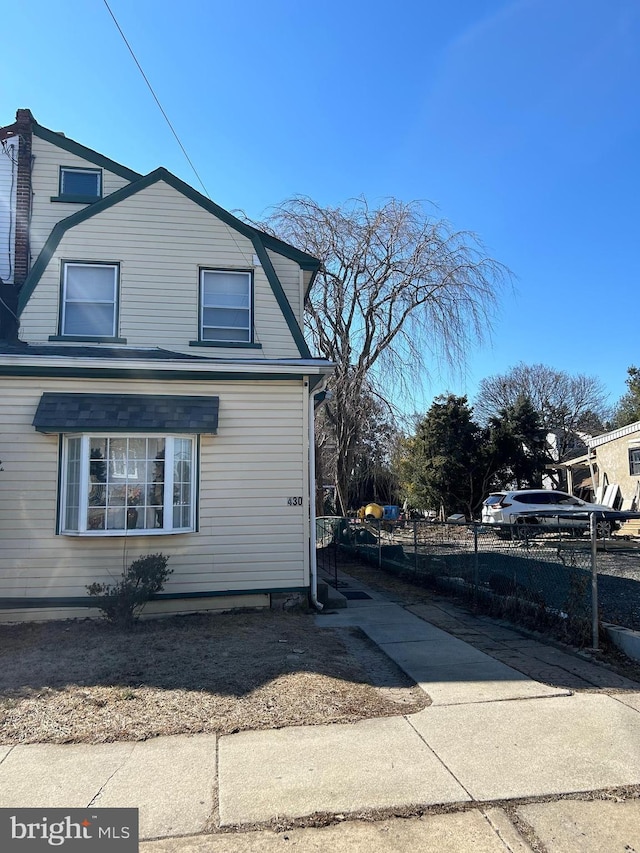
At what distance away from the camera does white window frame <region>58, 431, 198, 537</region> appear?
26.6 ft

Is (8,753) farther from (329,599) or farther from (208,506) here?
(329,599)

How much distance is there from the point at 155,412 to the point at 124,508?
1410 millimetres

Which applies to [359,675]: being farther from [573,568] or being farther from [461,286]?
[461,286]

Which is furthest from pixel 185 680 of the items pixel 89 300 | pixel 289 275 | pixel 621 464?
pixel 621 464

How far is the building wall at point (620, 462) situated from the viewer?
23.8 m

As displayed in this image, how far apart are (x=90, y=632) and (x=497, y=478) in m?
25.5

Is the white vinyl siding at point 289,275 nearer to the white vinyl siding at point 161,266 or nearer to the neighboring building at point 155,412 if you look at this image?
the neighboring building at point 155,412

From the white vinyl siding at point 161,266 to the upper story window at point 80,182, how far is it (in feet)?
5.28

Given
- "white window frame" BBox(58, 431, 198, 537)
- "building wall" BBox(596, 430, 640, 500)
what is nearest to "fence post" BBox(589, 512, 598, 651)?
"white window frame" BBox(58, 431, 198, 537)

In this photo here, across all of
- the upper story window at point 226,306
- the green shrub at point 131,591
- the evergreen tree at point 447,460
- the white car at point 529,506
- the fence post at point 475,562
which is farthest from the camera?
the evergreen tree at point 447,460

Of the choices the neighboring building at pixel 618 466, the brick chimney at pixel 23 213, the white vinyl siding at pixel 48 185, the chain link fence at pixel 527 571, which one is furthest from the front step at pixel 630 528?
the brick chimney at pixel 23 213

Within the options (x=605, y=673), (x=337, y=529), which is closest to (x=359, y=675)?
(x=605, y=673)

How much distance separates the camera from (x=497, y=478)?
3003 cm

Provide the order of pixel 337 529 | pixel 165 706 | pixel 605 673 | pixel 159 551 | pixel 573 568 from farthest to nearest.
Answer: pixel 337 529 < pixel 159 551 < pixel 573 568 < pixel 605 673 < pixel 165 706
